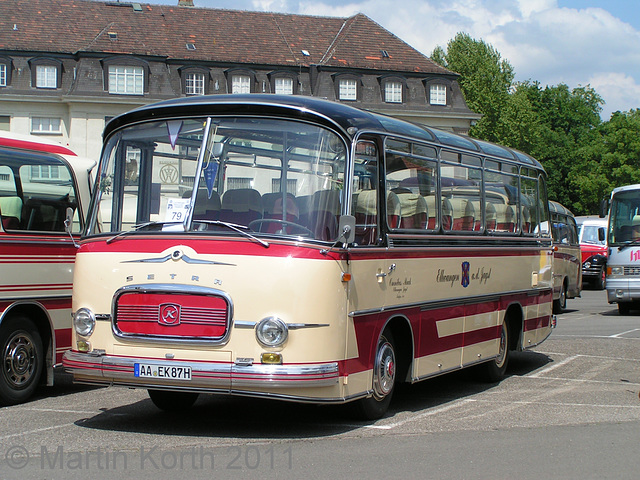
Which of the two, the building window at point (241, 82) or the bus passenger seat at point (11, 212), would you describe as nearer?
the bus passenger seat at point (11, 212)

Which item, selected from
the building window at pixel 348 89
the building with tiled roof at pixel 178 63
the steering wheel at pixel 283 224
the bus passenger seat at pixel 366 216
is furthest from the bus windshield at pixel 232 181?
the building window at pixel 348 89

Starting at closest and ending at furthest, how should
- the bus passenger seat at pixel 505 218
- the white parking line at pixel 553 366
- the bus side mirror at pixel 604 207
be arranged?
the bus passenger seat at pixel 505 218, the white parking line at pixel 553 366, the bus side mirror at pixel 604 207

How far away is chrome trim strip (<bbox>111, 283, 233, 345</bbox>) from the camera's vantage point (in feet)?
A: 25.9

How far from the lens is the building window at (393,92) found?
190 feet

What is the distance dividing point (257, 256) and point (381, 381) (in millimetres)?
2057

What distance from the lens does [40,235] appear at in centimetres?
1070

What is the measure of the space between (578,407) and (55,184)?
657 centimetres

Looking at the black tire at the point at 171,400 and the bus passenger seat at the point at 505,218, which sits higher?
the bus passenger seat at the point at 505,218

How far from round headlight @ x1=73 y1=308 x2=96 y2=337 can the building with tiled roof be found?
147ft

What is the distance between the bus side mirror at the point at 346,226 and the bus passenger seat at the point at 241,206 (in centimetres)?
74

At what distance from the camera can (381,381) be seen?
915 centimetres

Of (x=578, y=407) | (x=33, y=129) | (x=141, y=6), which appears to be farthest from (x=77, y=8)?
(x=578, y=407)

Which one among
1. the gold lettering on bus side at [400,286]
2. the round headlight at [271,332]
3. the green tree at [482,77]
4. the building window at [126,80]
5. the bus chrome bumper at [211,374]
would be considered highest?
the green tree at [482,77]

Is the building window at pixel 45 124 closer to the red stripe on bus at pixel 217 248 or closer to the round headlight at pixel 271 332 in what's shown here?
the red stripe on bus at pixel 217 248
